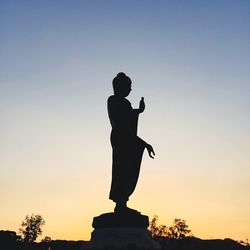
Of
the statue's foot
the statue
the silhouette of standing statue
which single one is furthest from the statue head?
the statue's foot

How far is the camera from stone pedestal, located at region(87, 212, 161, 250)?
29.3 feet

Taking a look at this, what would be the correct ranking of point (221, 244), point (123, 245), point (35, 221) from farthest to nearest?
point (35, 221) → point (221, 244) → point (123, 245)

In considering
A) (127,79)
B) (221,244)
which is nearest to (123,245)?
(127,79)

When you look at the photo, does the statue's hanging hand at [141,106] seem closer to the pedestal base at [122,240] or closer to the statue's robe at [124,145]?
the statue's robe at [124,145]

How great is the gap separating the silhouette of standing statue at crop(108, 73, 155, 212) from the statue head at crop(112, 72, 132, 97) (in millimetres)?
182

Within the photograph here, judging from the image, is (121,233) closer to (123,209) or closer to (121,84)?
(123,209)

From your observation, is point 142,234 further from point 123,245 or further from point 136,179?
point 136,179

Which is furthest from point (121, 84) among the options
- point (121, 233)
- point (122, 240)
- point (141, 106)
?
point (122, 240)

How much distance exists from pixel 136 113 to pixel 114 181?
1756 millimetres

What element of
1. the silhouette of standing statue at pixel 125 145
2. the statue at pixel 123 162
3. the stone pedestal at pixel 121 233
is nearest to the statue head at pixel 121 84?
the statue at pixel 123 162

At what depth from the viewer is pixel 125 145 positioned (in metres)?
10.4

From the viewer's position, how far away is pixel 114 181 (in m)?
10.3

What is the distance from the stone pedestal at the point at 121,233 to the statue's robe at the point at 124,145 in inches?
37.5

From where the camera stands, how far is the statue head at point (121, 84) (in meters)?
10.7
